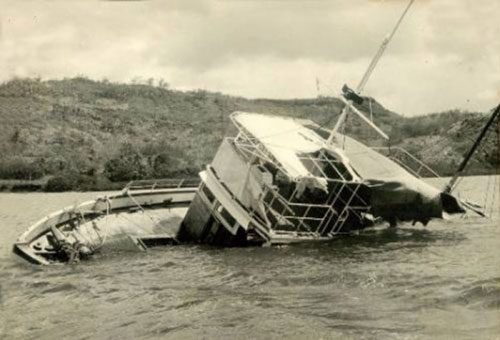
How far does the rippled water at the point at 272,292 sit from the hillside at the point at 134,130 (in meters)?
32.9

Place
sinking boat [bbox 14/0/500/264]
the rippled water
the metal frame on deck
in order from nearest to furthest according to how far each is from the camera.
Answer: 1. the rippled water
2. sinking boat [bbox 14/0/500/264]
3. the metal frame on deck

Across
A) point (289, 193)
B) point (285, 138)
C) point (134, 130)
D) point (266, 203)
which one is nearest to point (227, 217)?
point (266, 203)

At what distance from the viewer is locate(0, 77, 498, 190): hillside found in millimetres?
58250

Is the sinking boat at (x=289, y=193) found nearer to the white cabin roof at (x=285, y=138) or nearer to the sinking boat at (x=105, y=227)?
the white cabin roof at (x=285, y=138)

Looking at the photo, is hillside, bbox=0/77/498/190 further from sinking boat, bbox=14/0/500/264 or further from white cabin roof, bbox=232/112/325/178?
sinking boat, bbox=14/0/500/264

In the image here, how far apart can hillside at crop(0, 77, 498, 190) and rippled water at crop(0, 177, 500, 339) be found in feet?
108

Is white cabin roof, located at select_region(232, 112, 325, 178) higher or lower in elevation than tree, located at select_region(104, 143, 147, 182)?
Answer: higher

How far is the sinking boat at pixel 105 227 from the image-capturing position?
69.0ft

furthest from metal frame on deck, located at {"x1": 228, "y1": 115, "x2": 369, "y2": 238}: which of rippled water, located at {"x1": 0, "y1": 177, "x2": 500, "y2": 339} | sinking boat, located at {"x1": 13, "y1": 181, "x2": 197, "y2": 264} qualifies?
sinking boat, located at {"x1": 13, "y1": 181, "x2": 197, "y2": 264}

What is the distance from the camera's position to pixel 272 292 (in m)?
15.5

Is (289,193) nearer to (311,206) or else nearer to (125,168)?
(311,206)

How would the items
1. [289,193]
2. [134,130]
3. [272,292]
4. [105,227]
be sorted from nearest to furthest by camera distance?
[272,292] < [105,227] < [289,193] < [134,130]

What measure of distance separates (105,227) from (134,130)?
52713 millimetres

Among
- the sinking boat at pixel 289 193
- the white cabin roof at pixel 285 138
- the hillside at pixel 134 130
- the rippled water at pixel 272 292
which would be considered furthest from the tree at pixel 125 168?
the sinking boat at pixel 289 193
